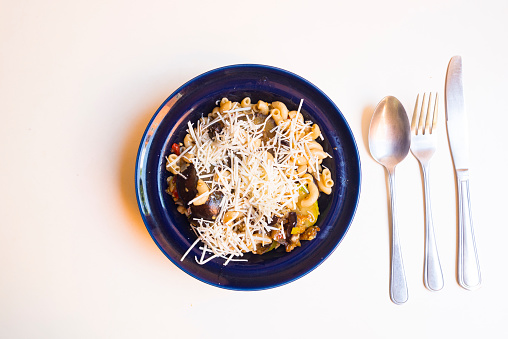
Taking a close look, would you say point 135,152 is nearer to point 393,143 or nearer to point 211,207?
point 211,207

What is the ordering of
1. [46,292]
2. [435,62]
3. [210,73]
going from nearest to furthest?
[210,73]
[46,292]
[435,62]

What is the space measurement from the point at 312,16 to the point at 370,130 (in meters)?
0.71

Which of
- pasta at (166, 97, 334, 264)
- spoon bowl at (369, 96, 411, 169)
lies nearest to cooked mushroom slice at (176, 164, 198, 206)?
pasta at (166, 97, 334, 264)

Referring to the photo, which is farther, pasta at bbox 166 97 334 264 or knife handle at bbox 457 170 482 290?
knife handle at bbox 457 170 482 290

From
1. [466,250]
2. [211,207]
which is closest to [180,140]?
[211,207]

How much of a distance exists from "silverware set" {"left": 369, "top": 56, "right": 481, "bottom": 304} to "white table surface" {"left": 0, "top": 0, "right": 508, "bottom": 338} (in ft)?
0.15

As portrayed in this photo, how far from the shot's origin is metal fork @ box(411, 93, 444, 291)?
202 cm

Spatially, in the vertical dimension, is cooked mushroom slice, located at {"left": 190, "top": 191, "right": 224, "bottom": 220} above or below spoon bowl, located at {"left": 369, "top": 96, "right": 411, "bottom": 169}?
below

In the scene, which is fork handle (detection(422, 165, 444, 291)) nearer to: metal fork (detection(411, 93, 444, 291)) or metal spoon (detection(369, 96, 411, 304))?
metal fork (detection(411, 93, 444, 291))

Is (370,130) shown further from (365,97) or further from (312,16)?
(312,16)

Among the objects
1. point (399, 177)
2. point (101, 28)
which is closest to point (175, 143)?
point (101, 28)

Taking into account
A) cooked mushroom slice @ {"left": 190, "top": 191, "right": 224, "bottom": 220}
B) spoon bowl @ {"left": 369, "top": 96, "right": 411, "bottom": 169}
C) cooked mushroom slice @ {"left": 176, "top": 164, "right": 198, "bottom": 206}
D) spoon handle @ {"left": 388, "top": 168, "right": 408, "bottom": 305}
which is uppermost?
spoon bowl @ {"left": 369, "top": 96, "right": 411, "bottom": 169}

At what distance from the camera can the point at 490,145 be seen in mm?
2137

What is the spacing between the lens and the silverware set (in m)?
2.01
